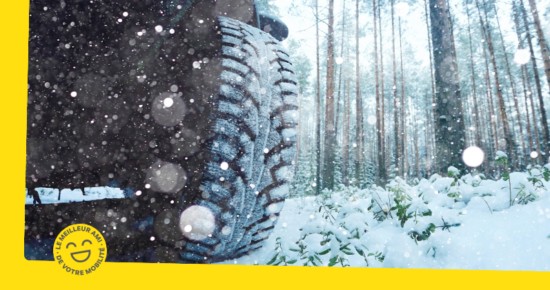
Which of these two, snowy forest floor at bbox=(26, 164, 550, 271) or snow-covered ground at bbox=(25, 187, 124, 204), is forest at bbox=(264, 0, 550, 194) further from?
snow-covered ground at bbox=(25, 187, 124, 204)

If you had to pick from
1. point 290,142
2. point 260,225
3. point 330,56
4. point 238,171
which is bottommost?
point 260,225

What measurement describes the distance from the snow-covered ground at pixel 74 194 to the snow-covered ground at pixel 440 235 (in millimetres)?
569

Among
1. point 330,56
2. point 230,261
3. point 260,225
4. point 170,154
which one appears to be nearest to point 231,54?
point 170,154

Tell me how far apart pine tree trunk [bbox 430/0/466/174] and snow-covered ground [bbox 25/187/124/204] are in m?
2.45

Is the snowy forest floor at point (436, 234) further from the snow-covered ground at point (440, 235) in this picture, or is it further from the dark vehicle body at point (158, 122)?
the dark vehicle body at point (158, 122)

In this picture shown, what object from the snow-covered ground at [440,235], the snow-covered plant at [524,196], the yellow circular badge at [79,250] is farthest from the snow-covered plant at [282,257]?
the snow-covered plant at [524,196]

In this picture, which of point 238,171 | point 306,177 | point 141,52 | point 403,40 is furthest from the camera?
point 306,177

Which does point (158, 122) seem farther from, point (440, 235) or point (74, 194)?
point (440, 235)

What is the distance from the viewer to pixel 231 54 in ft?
3.85

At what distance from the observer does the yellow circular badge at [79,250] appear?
1.04 meters

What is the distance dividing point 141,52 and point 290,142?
2.28ft

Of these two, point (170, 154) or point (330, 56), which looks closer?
point (170, 154)

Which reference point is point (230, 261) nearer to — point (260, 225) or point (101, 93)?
point (260, 225)

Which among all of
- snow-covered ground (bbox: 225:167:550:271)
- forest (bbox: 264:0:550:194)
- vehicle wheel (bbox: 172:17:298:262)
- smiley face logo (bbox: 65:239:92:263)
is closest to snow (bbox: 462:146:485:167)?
forest (bbox: 264:0:550:194)
